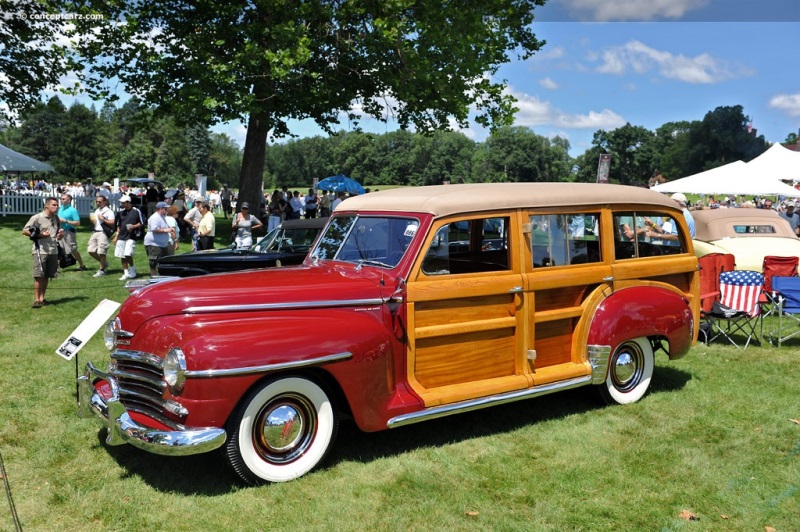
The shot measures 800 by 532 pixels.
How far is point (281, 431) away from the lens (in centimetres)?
442

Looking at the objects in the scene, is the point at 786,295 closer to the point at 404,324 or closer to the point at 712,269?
the point at 712,269

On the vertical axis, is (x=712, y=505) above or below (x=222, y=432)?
below

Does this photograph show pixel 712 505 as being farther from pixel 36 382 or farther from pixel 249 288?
pixel 36 382

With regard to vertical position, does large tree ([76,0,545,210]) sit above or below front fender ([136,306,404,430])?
above

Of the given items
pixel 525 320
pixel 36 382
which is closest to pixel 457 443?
pixel 525 320

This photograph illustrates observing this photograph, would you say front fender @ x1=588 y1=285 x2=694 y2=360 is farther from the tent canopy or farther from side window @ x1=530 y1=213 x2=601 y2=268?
the tent canopy

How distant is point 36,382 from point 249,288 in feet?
11.6

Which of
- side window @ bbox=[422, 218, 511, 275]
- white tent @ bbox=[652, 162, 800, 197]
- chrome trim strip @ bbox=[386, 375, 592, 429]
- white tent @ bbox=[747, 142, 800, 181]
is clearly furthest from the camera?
white tent @ bbox=[747, 142, 800, 181]

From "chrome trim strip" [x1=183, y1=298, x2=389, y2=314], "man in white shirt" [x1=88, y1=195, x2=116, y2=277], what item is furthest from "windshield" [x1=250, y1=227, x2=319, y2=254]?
"chrome trim strip" [x1=183, y1=298, x2=389, y2=314]

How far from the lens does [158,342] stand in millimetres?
4211

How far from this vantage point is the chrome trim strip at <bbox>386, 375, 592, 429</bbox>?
475cm

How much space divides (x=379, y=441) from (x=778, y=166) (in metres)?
18.7

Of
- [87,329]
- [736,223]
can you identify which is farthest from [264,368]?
[736,223]

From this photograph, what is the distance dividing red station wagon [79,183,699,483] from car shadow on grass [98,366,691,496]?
348 mm
